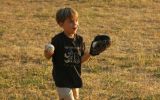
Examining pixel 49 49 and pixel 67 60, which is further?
pixel 67 60

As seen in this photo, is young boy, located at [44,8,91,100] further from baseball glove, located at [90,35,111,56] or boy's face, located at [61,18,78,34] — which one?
baseball glove, located at [90,35,111,56]

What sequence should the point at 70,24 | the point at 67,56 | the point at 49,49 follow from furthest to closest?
the point at 67,56 < the point at 70,24 < the point at 49,49

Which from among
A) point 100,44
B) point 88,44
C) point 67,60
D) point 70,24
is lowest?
point 88,44

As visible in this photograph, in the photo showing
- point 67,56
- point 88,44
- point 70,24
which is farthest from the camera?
point 88,44

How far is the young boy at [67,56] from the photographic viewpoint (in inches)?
233

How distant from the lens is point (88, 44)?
12.4 m

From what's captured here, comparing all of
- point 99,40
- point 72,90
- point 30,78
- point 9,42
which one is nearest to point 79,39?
point 99,40

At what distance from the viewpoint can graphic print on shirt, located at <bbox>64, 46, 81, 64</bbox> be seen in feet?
19.7

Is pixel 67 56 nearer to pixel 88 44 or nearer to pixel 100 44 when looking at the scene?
pixel 100 44

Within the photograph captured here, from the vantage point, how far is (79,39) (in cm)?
612

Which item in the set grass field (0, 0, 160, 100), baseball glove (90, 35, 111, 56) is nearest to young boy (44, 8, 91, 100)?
baseball glove (90, 35, 111, 56)

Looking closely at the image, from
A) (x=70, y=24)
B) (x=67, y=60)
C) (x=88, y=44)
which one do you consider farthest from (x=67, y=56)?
(x=88, y=44)

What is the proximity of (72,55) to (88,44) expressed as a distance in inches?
253

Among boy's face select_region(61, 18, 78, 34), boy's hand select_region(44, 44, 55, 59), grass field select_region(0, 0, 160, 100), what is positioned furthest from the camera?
grass field select_region(0, 0, 160, 100)
